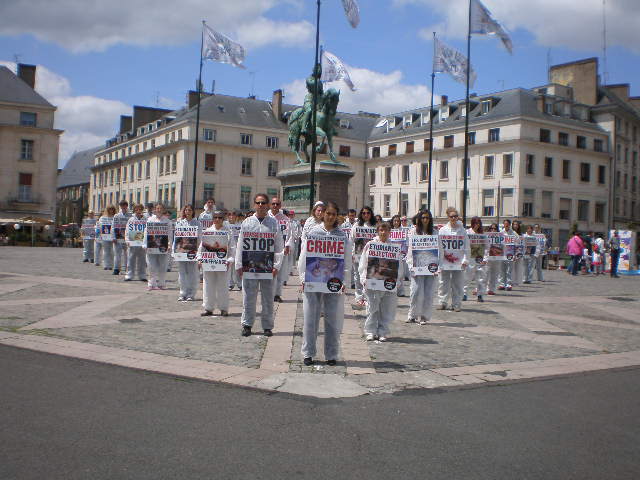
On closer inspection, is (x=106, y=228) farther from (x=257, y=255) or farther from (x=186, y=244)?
(x=257, y=255)

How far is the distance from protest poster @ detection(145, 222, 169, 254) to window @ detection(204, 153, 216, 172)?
54349 mm

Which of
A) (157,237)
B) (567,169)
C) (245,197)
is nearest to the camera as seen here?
(157,237)

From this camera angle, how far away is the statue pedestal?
25.7 m

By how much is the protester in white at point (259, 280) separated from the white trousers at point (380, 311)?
143cm

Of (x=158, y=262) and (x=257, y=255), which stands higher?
(x=257, y=255)

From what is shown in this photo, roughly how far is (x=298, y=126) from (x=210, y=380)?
24151mm

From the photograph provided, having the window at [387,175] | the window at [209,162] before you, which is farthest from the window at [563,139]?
the window at [209,162]

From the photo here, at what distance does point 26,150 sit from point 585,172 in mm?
55928

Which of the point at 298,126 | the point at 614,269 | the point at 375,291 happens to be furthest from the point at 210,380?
the point at 614,269

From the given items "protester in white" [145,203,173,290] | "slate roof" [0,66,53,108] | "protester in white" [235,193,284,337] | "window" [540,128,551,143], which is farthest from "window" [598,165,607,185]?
"protester in white" [235,193,284,337]

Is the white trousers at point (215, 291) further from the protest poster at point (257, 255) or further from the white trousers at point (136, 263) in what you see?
the white trousers at point (136, 263)

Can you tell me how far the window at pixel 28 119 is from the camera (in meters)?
62.5

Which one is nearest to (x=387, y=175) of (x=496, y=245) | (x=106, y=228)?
(x=106, y=228)

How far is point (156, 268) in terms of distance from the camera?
14.9 m
